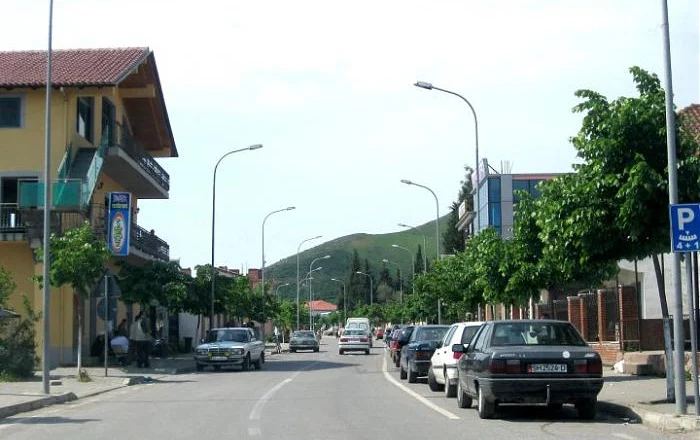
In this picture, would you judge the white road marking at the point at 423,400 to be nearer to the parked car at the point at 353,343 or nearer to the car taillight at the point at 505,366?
the car taillight at the point at 505,366

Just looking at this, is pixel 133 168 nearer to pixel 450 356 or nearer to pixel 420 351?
pixel 420 351

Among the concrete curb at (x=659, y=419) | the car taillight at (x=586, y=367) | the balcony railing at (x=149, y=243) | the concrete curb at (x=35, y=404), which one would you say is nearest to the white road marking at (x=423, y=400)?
the car taillight at (x=586, y=367)

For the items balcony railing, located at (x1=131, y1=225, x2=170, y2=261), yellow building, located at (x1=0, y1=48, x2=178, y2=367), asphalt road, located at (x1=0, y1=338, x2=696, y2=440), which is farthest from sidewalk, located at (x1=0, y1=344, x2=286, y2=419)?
balcony railing, located at (x1=131, y1=225, x2=170, y2=261)

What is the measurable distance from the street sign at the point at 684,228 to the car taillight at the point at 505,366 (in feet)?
9.40

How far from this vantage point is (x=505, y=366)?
1463cm

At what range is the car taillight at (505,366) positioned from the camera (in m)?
14.6

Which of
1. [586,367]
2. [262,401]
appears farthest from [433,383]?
[586,367]

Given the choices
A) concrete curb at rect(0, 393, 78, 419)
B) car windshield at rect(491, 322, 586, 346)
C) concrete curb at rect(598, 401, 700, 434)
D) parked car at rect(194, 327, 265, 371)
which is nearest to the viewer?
concrete curb at rect(598, 401, 700, 434)

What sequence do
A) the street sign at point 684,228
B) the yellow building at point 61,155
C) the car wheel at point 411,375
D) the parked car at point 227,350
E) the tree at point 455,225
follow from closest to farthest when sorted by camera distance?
the street sign at point 684,228, the car wheel at point 411,375, the yellow building at point 61,155, the parked car at point 227,350, the tree at point 455,225

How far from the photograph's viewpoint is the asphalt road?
13.7m

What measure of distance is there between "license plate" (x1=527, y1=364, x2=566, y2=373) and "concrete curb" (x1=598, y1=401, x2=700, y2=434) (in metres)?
1.43

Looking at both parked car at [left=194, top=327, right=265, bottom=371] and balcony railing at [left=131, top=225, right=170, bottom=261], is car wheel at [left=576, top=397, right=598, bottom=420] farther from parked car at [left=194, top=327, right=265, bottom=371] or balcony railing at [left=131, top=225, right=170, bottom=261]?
balcony railing at [left=131, top=225, right=170, bottom=261]

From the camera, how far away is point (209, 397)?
856 inches

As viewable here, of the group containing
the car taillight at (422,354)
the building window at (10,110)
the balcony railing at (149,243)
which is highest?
the building window at (10,110)
